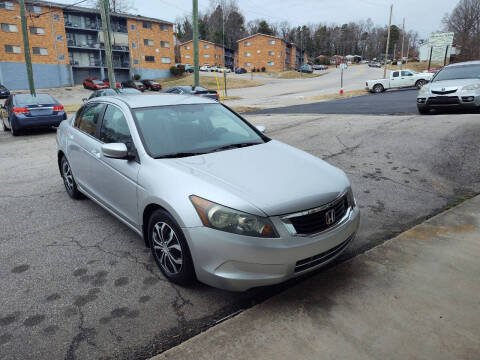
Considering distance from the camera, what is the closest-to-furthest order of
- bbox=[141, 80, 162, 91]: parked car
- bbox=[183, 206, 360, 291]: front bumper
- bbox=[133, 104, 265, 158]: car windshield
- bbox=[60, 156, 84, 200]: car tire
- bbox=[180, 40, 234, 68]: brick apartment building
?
bbox=[183, 206, 360, 291]: front bumper → bbox=[133, 104, 265, 158]: car windshield → bbox=[60, 156, 84, 200]: car tire → bbox=[141, 80, 162, 91]: parked car → bbox=[180, 40, 234, 68]: brick apartment building

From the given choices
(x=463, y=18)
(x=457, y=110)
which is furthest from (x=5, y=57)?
(x=463, y=18)

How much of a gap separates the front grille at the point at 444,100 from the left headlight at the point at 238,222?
32.0 feet

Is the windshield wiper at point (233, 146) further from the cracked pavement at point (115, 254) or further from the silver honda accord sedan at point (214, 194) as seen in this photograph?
the cracked pavement at point (115, 254)

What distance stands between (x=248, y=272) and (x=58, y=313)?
4.91 feet

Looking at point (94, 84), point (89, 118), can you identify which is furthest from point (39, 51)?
point (89, 118)

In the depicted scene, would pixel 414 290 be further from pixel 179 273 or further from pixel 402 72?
pixel 402 72

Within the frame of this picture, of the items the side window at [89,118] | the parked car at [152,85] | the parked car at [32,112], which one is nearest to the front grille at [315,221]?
the side window at [89,118]

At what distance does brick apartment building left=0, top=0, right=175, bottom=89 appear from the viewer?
149 feet

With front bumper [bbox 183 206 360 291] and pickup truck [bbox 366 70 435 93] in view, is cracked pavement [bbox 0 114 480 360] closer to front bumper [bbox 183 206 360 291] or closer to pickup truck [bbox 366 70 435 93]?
front bumper [bbox 183 206 360 291]

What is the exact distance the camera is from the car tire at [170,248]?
276 cm

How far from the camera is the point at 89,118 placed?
14.8 ft

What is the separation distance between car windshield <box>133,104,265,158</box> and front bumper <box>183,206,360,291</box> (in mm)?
1086

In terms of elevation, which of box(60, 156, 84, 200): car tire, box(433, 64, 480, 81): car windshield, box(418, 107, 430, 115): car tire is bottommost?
box(60, 156, 84, 200): car tire

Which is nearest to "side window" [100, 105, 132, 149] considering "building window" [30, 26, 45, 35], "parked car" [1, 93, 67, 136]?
"parked car" [1, 93, 67, 136]
